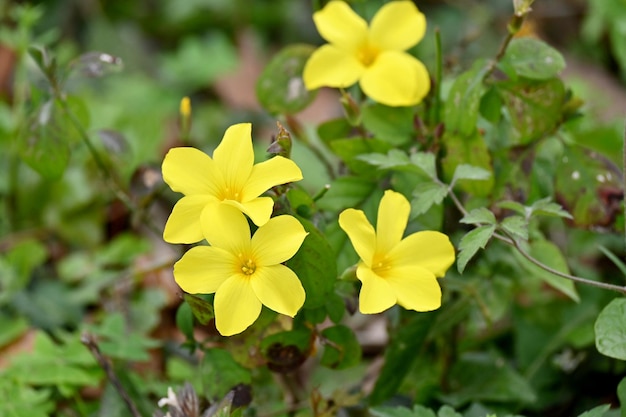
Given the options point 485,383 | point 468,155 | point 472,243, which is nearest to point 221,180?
point 472,243

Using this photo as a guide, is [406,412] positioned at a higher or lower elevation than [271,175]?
lower

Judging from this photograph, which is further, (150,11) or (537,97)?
(150,11)

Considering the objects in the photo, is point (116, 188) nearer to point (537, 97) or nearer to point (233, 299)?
point (233, 299)

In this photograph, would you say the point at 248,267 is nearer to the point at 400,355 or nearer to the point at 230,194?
the point at 230,194

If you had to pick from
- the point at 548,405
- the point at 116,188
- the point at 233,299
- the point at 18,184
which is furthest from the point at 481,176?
the point at 18,184

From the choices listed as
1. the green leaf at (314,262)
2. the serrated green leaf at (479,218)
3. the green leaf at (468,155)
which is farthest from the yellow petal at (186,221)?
the green leaf at (468,155)

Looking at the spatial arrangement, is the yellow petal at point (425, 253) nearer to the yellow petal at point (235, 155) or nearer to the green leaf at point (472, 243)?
the green leaf at point (472, 243)
